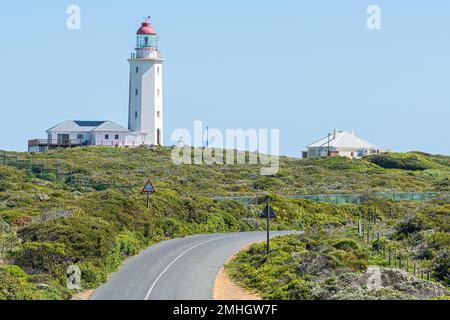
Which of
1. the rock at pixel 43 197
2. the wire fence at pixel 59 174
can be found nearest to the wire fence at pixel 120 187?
the wire fence at pixel 59 174

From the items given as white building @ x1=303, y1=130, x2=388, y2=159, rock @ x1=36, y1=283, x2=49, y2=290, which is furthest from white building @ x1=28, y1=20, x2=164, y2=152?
rock @ x1=36, y1=283, x2=49, y2=290

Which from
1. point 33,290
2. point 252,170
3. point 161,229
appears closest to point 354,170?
point 252,170

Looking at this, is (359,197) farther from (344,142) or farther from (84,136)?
(344,142)

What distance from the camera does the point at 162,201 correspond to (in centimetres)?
4309

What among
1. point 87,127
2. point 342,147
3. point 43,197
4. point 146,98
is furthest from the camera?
point 342,147

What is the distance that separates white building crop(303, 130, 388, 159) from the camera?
108275 mm

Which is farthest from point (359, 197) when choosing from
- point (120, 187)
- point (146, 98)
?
point (146, 98)

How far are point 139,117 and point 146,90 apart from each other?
9.49 feet

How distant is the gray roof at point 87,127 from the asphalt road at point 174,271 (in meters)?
57.0

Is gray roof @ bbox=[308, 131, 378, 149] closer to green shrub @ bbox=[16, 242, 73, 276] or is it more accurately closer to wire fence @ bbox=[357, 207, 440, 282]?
wire fence @ bbox=[357, 207, 440, 282]

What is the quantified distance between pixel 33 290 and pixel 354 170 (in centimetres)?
6789

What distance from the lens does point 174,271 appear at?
2753 centimetres

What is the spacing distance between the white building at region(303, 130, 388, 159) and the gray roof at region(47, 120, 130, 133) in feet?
89.2

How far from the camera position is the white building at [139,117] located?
302 feet
